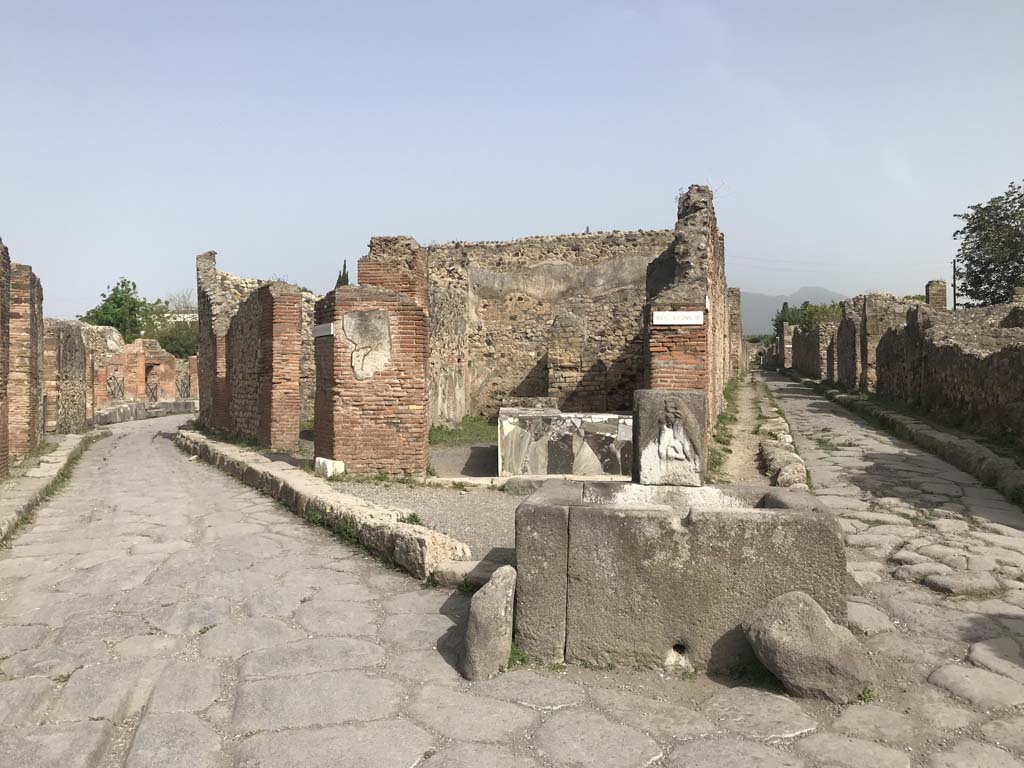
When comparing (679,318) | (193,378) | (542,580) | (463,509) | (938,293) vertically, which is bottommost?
(463,509)

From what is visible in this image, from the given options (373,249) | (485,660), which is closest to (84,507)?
(373,249)

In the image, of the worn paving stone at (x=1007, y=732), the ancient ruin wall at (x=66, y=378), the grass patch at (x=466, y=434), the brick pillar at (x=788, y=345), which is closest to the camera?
the worn paving stone at (x=1007, y=732)

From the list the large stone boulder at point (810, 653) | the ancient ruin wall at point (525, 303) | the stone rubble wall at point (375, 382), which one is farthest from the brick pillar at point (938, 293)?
the large stone boulder at point (810, 653)

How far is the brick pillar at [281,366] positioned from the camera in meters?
10.5

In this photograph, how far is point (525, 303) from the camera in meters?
18.5

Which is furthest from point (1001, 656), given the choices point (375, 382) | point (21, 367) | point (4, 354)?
point (21, 367)

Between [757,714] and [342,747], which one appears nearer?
[342,747]

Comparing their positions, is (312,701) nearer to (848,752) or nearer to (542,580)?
(542,580)

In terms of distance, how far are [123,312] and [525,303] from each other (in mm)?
28995

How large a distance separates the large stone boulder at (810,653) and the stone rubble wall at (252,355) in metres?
8.66

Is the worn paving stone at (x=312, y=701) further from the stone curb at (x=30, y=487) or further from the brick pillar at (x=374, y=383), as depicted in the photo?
the brick pillar at (x=374, y=383)

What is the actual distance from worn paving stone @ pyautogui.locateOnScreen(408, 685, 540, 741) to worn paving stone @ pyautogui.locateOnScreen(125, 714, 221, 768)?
2.23 ft

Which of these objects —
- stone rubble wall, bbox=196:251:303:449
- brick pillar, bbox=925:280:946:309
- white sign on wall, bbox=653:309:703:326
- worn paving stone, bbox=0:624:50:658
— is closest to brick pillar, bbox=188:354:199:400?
stone rubble wall, bbox=196:251:303:449

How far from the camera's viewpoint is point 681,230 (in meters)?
10.4
